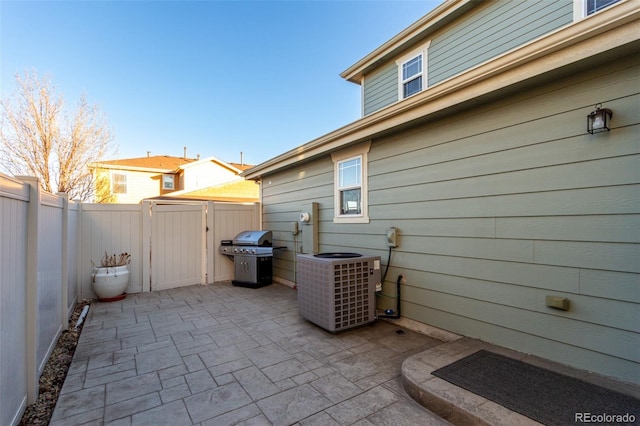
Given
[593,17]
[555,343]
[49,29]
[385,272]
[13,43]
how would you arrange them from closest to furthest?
[593,17]
[555,343]
[385,272]
[49,29]
[13,43]

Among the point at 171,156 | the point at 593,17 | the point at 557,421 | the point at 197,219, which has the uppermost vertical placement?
the point at 171,156

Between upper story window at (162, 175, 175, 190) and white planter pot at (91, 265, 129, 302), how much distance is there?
1172 cm

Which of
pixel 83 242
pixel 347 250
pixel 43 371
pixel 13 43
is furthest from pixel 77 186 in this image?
pixel 347 250

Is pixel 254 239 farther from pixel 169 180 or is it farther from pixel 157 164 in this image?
pixel 157 164

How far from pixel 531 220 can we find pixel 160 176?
1654 centimetres

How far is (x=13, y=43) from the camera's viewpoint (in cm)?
635

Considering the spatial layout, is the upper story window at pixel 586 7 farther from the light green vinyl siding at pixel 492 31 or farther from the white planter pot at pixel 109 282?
the white planter pot at pixel 109 282

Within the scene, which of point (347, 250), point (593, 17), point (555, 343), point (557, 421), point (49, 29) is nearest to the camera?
point (557, 421)

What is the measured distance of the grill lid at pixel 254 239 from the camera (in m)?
5.75

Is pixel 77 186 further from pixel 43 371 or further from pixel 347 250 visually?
pixel 347 250

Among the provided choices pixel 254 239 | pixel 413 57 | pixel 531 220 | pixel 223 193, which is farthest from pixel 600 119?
pixel 223 193

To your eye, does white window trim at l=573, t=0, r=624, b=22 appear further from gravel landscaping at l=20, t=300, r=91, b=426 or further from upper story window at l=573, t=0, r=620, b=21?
gravel landscaping at l=20, t=300, r=91, b=426

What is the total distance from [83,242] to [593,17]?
6.94 meters

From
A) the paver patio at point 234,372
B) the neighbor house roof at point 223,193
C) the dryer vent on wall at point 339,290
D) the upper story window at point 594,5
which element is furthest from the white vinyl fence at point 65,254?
the neighbor house roof at point 223,193
